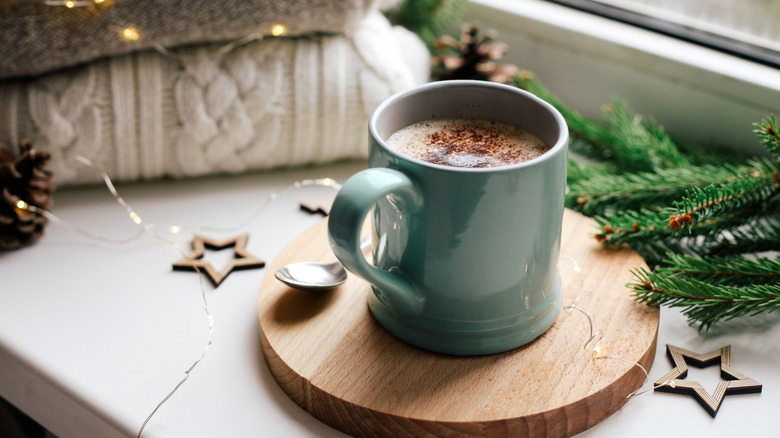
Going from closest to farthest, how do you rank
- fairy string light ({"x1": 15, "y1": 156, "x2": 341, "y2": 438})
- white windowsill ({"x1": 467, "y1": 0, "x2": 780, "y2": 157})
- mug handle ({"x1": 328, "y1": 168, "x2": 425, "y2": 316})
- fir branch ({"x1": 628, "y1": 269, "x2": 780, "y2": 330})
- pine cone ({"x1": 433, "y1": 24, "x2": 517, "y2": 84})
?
1. mug handle ({"x1": 328, "y1": 168, "x2": 425, "y2": 316})
2. fir branch ({"x1": 628, "y1": 269, "x2": 780, "y2": 330})
3. fairy string light ({"x1": 15, "y1": 156, "x2": 341, "y2": 438})
4. white windowsill ({"x1": 467, "y1": 0, "x2": 780, "y2": 157})
5. pine cone ({"x1": 433, "y1": 24, "x2": 517, "y2": 84})

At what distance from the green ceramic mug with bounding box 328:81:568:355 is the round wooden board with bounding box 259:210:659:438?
0.02m

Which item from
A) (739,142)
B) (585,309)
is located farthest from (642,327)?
(739,142)

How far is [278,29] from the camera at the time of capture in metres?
0.71

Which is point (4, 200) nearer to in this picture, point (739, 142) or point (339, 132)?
point (339, 132)

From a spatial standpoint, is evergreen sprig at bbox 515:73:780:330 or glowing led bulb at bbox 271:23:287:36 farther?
glowing led bulb at bbox 271:23:287:36

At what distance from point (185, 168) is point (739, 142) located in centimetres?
62

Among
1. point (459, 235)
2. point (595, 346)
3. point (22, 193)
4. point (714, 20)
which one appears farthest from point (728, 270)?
point (22, 193)

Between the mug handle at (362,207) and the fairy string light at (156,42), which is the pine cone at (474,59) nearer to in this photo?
the fairy string light at (156,42)

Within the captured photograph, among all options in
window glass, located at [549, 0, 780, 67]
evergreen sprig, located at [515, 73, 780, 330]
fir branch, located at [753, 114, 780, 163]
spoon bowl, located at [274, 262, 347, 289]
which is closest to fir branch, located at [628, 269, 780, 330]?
evergreen sprig, located at [515, 73, 780, 330]

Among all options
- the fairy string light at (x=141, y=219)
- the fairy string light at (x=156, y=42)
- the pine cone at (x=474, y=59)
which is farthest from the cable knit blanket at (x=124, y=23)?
the pine cone at (x=474, y=59)

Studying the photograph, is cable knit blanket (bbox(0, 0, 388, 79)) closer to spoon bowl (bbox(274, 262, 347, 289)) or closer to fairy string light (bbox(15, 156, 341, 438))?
fairy string light (bbox(15, 156, 341, 438))

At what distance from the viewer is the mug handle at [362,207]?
0.43m

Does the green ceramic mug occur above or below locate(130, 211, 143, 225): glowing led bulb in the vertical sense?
above

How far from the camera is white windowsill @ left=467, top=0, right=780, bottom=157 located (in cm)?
76
